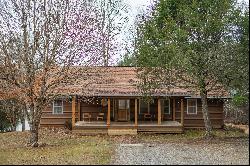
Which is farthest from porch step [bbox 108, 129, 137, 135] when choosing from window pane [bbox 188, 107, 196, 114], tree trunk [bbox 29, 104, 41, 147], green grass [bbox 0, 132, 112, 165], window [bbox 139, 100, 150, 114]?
tree trunk [bbox 29, 104, 41, 147]

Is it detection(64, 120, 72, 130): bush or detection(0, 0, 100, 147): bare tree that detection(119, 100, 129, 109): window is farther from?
detection(0, 0, 100, 147): bare tree

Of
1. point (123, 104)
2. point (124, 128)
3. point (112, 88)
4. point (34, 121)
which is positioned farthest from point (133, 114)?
point (34, 121)

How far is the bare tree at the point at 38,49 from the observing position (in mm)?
21250

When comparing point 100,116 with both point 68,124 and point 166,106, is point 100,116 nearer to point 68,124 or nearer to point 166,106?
point 68,124

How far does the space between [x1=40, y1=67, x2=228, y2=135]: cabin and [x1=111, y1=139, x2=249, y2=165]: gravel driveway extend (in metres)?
7.60

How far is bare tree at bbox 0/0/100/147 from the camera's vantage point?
69.7ft

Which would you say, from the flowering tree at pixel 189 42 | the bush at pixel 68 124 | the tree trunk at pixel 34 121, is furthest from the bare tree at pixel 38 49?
the bush at pixel 68 124

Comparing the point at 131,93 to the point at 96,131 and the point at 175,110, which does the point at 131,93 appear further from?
the point at 175,110

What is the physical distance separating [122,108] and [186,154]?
14182mm

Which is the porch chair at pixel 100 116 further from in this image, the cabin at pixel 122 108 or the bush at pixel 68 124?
the bush at pixel 68 124

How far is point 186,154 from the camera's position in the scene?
58.4 ft

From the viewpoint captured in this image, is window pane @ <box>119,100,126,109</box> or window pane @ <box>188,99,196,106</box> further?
window pane @ <box>188,99,196,106</box>

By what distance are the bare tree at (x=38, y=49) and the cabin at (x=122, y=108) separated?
6.37 m

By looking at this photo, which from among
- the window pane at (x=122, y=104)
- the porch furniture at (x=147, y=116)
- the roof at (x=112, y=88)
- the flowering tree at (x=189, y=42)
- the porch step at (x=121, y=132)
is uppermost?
the flowering tree at (x=189, y=42)
